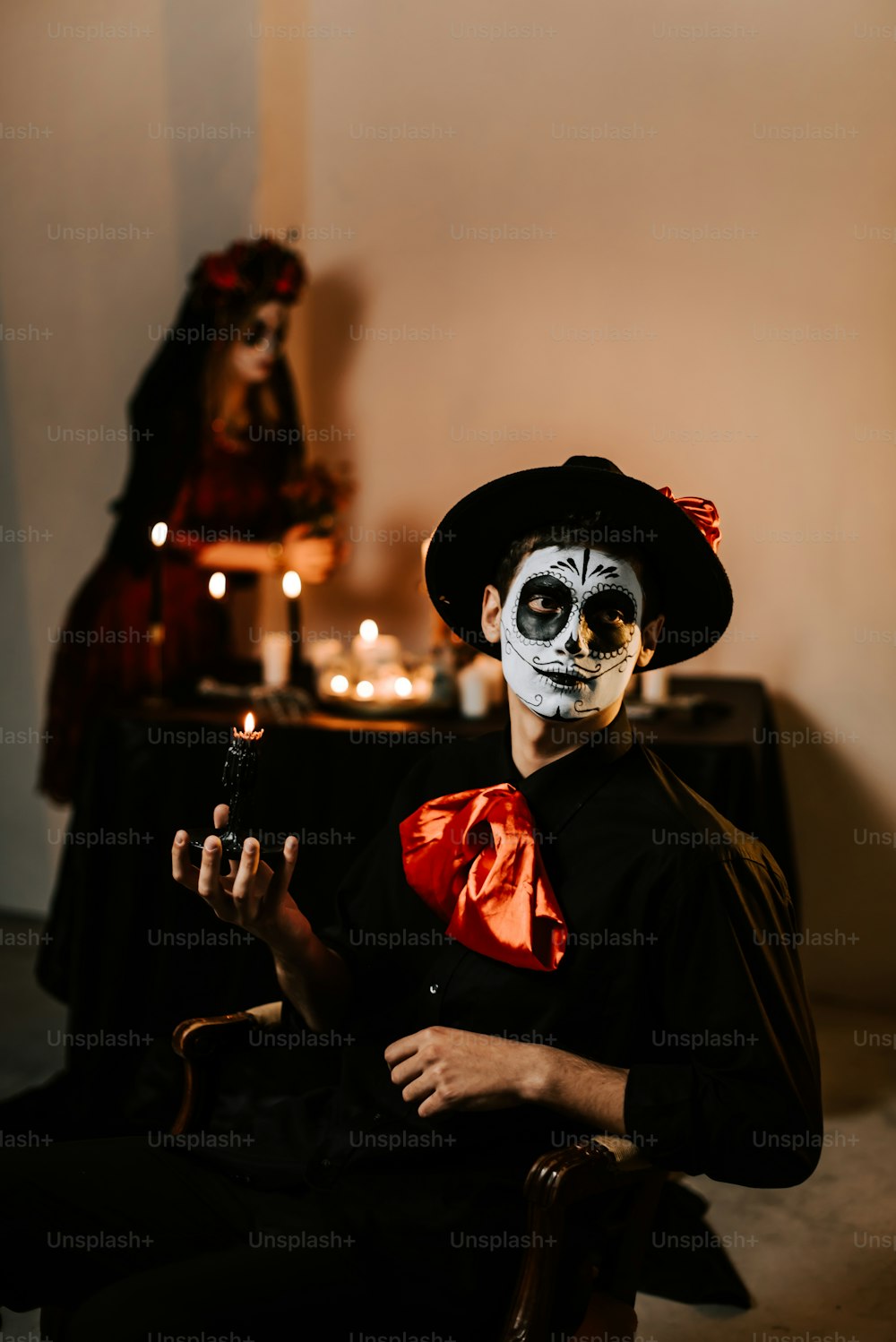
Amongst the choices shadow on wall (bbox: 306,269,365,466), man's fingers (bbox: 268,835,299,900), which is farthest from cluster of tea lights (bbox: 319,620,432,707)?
man's fingers (bbox: 268,835,299,900)

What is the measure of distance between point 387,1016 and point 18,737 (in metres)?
2.74

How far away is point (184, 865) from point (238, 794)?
3.6 inches

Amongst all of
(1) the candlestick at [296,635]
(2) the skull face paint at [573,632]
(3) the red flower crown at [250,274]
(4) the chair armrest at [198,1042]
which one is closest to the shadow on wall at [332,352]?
(3) the red flower crown at [250,274]

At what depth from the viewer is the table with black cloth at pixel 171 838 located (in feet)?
8.47

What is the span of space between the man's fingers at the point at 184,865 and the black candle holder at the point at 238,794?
0.01 meters

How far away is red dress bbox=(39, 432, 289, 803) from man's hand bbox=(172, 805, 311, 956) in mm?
1768

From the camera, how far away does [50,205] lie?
3.62 meters

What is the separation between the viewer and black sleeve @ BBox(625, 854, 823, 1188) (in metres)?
1.14

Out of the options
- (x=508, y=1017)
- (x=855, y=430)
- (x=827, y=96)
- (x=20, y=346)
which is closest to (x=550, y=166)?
(x=827, y=96)

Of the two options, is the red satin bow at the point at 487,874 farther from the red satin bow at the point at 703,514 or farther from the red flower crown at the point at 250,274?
the red flower crown at the point at 250,274

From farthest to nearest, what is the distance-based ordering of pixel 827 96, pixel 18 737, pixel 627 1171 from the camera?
1. pixel 18 737
2. pixel 827 96
3. pixel 627 1171

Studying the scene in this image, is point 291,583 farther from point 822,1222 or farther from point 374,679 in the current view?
point 822,1222

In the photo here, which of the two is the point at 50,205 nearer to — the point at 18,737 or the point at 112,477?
the point at 112,477

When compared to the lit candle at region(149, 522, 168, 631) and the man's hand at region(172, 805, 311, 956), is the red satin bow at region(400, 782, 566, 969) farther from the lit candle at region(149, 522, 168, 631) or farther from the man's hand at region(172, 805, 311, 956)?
the lit candle at region(149, 522, 168, 631)
